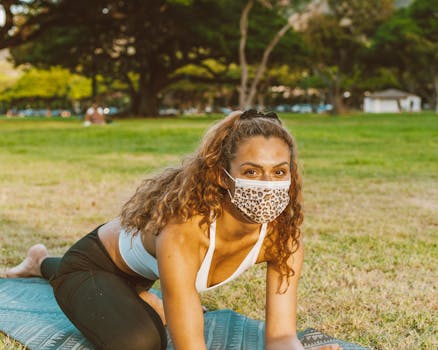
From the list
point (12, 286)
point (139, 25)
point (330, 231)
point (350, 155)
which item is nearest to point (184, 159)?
Answer: point (12, 286)

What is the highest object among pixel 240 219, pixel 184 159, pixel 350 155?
pixel 184 159

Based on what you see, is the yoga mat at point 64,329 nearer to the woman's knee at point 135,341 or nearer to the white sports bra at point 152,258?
the woman's knee at point 135,341

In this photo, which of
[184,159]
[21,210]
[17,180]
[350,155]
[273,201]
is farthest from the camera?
[350,155]

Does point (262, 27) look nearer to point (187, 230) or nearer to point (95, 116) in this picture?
point (95, 116)

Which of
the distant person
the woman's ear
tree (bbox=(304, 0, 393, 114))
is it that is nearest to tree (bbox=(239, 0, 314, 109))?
tree (bbox=(304, 0, 393, 114))

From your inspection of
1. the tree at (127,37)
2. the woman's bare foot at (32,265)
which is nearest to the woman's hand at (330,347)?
the woman's bare foot at (32,265)

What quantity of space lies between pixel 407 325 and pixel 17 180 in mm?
7329

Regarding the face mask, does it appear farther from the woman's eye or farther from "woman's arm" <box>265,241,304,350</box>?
"woman's arm" <box>265,241,304,350</box>

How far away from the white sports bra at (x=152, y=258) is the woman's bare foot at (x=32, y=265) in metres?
1.51

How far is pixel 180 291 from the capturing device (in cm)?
272

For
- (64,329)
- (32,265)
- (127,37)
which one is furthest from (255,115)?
(127,37)

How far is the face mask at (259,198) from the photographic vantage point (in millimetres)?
2650

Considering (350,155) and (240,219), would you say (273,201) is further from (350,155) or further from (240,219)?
(350,155)

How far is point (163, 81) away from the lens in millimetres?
43531
